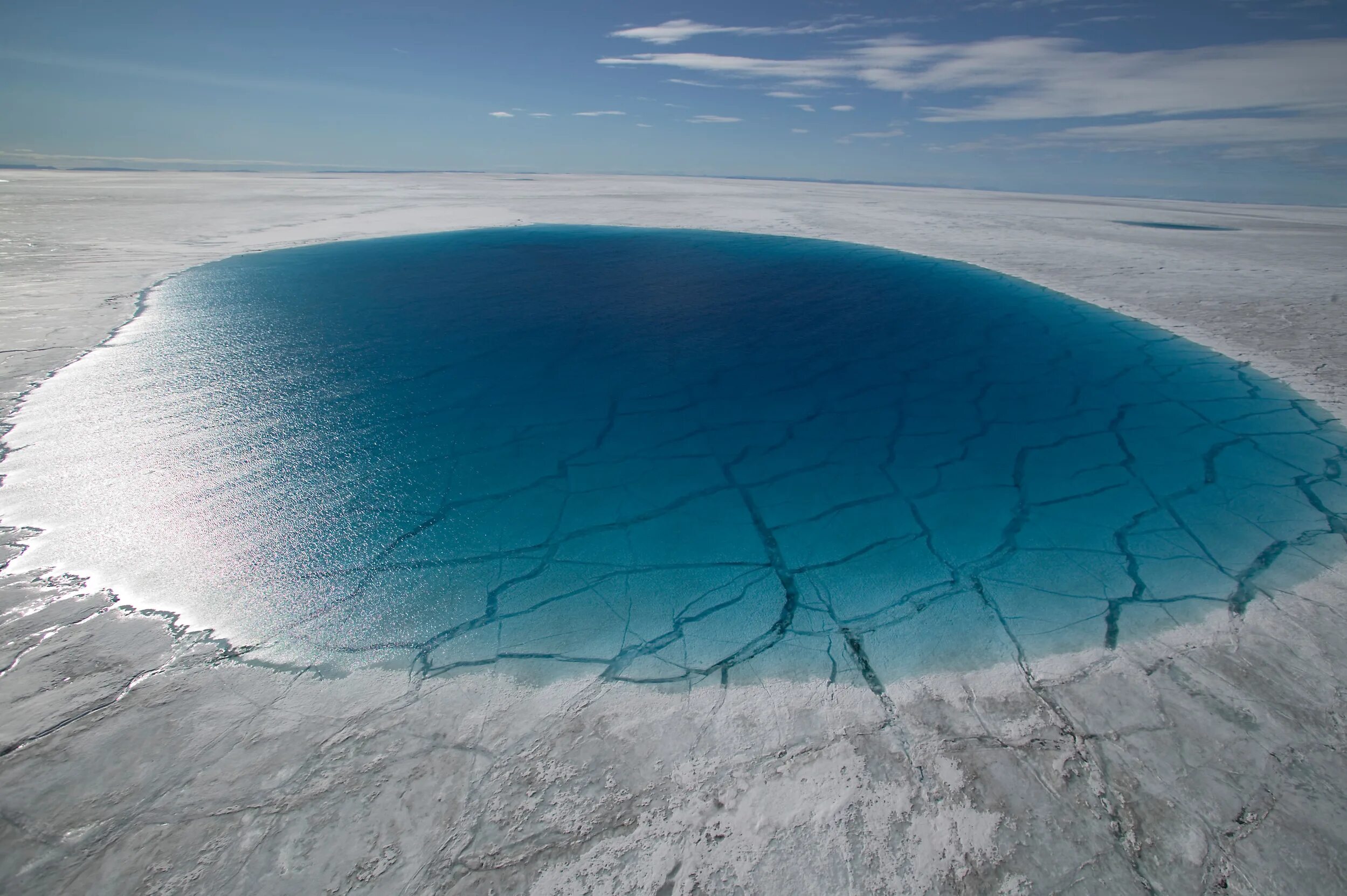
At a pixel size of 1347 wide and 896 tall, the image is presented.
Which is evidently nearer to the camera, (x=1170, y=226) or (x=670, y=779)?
(x=670, y=779)

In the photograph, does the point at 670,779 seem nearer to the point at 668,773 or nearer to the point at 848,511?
the point at 668,773

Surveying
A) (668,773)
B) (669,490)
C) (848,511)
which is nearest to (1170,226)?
(848,511)

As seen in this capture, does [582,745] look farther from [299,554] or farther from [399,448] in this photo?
[399,448]

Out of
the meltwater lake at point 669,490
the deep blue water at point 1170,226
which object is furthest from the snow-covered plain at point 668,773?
the deep blue water at point 1170,226

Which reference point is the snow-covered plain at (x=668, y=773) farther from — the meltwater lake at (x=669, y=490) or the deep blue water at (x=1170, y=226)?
the deep blue water at (x=1170, y=226)

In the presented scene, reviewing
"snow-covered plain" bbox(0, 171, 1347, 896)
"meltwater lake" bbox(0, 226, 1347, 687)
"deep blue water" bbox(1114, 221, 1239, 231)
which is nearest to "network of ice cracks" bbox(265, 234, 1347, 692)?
"meltwater lake" bbox(0, 226, 1347, 687)
